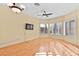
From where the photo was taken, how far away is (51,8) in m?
2.18

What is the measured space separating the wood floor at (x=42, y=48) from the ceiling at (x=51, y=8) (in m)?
0.50

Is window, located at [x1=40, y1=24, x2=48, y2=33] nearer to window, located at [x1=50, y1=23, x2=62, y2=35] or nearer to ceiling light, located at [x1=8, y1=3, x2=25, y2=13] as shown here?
window, located at [x1=50, y1=23, x2=62, y2=35]

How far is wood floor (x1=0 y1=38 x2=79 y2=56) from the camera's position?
2.07m

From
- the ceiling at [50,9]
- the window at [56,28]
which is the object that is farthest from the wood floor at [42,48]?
the ceiling at [50,9]

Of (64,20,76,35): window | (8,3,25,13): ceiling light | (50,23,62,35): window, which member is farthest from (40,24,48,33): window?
(8,3,25,13): ceiling light

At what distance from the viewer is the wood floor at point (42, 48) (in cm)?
207

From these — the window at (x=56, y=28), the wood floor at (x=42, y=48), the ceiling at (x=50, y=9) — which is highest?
the ceiling at (x=50, y=9)

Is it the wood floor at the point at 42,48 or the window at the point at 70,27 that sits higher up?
the window at the point at 70,27

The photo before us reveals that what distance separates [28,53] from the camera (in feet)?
6.89

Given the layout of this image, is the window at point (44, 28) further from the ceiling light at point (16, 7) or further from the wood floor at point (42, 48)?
the ceiling light at point (16, 7)

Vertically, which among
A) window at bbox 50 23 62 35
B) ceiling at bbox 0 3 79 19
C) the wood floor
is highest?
ceiling at bbox 0 3 79 19

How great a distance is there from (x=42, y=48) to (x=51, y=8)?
77cm

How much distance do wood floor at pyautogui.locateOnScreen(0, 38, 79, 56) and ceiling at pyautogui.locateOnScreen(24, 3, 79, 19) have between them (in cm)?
50

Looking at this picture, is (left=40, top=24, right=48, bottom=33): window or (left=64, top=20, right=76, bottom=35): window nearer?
(left=64, top=20, right=76, bottom=35): window
